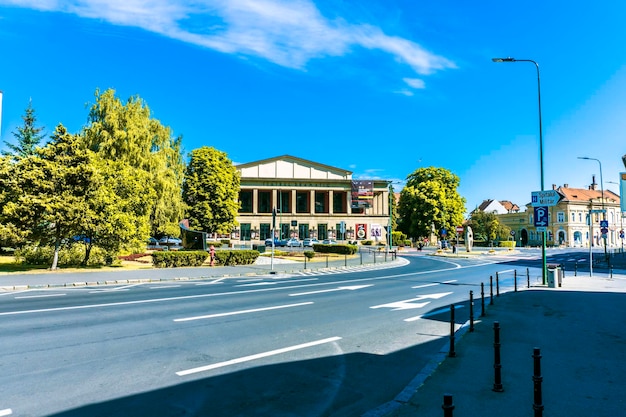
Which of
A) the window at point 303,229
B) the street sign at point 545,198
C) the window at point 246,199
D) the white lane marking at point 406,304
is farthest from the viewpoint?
the window at point 246,199

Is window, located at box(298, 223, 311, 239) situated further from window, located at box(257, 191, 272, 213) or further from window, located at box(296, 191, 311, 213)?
window, located at box(257, 191, 272, 213)

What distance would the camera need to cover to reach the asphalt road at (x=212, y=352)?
552 cm

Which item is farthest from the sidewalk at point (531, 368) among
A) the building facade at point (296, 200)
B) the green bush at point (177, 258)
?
the building facade at point (296, 200)

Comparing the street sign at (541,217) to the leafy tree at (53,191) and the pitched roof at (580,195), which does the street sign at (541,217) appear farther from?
the pitched roof at (580,195)

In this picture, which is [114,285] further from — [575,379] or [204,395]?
[575,379]

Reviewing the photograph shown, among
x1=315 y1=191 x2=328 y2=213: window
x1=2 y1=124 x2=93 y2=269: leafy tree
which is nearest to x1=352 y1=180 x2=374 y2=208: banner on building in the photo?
x1=315 y1=191 x2=328 y2=213: window

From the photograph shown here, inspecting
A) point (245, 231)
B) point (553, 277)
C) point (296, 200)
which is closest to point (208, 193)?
point (245, 231)

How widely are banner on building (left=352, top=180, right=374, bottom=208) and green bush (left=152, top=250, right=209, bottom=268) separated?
191ft

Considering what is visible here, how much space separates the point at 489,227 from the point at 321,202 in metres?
35.6

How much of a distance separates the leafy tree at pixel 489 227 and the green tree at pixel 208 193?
52.0 m

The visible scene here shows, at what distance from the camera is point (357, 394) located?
232 inches

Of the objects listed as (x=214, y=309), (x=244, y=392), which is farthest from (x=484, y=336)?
(x=214, y=309)

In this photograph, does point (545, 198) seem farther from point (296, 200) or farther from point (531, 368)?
point (296, 200)

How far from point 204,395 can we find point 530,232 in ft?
367
